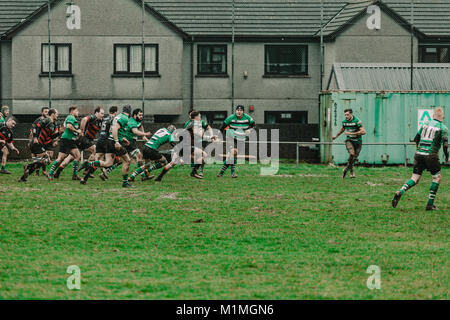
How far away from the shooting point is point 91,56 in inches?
1318

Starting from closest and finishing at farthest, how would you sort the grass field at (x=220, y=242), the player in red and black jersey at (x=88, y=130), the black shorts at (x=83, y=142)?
1. the grass field at (x=220, y=242)
2. the player in red and black jersey at (x=88, y=130)
3. the black shorts at (x=83, y=142)

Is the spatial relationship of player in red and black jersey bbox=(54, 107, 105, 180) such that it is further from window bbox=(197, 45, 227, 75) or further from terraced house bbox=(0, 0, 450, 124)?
window bbox=(197, 45, 227, 75)

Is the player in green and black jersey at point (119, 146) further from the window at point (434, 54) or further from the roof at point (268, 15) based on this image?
the window at point (434, 54)

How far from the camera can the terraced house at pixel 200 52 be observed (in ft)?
109

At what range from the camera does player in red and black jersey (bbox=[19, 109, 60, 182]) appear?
794 inches

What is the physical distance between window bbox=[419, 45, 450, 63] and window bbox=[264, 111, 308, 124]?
5737mm

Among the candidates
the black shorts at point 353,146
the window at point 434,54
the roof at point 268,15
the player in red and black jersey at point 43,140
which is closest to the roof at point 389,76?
the window at point 434,54

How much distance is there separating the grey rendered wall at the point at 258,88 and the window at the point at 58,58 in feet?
17.7

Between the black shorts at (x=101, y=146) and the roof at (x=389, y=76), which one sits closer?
the black shorts at (x=101, y=146)

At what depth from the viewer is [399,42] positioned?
111ft

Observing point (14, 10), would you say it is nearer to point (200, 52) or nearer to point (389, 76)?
point (200, 52)

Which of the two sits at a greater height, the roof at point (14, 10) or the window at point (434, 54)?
the roof at point (14, 10)
